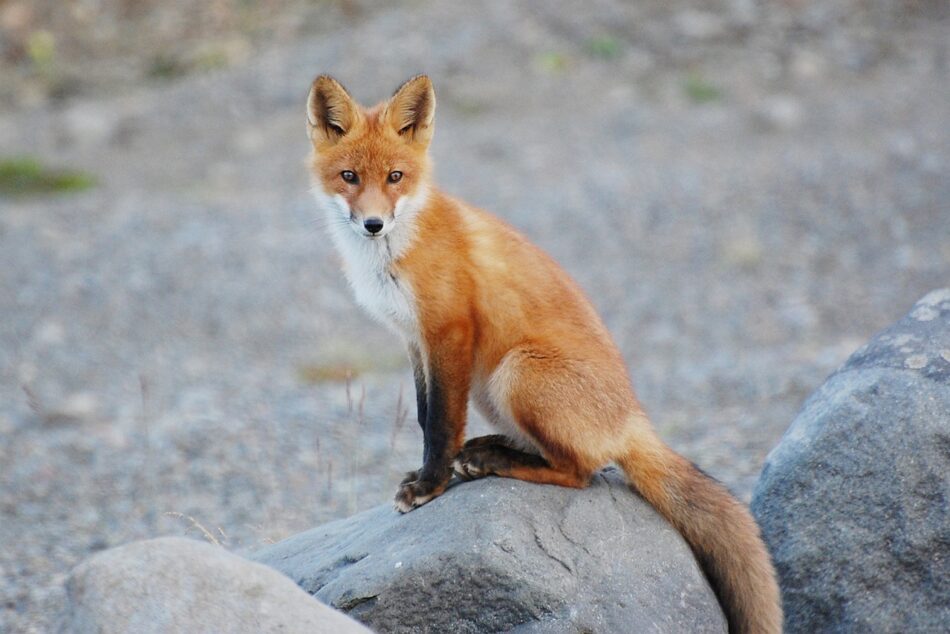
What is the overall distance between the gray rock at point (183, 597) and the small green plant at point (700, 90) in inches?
527

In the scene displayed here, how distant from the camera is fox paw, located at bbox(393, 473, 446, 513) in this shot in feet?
16.6

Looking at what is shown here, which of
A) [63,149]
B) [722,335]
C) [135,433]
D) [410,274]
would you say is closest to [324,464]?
[135,433]

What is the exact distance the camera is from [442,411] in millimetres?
4957

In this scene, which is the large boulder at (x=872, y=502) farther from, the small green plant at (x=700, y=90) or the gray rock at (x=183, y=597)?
the small green plant at (x=700, y=90)

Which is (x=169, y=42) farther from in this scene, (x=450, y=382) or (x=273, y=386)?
(x=450, y=382)

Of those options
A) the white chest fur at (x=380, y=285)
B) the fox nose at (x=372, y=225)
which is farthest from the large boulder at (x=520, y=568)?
the fox nose at (x=372, y=225)

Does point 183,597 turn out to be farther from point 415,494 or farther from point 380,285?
point 380,285

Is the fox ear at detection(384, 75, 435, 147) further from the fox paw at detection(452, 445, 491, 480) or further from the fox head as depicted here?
the fox paw at detection(452, 445, 491, 480)

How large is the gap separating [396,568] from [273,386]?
6014 millimetres

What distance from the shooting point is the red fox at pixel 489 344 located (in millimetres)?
4863

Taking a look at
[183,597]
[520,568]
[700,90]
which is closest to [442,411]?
[520,568]

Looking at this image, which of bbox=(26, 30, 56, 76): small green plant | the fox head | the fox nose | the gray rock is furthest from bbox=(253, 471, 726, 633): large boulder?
bbox=(26, 30, 56, 76): small green plant

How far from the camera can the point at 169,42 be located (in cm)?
1742

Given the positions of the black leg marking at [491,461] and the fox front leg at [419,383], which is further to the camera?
the fox front leg at [419,383]
